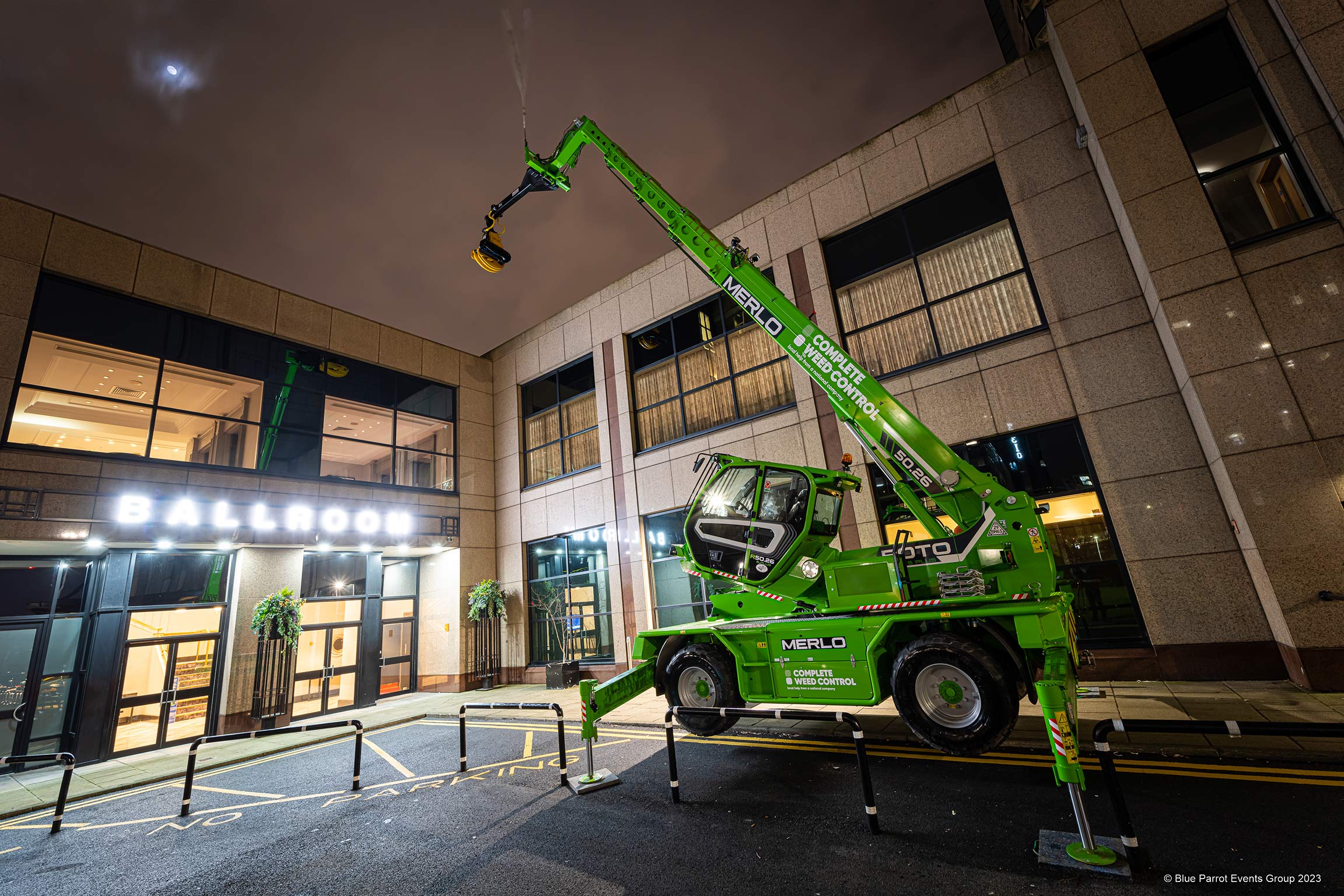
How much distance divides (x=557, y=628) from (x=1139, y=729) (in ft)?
46.8

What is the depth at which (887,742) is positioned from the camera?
6.52 metres

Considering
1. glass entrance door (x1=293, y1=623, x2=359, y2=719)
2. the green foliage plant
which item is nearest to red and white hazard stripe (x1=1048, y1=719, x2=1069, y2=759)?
the green foliage plant

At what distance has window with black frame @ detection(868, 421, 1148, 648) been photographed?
8.89m

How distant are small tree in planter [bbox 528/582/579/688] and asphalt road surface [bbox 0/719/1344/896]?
299 inches

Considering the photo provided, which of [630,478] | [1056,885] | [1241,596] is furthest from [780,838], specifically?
[630,478]

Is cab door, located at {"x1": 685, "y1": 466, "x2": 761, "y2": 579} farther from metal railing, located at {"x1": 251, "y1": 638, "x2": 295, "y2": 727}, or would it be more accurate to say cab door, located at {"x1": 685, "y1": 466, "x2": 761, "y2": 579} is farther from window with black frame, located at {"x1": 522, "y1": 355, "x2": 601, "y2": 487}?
metal railing, located at {"x1": 251, "y1": 638, "x2": 295, "y2": 727}

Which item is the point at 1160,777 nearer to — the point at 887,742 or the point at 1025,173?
the point at 887,742

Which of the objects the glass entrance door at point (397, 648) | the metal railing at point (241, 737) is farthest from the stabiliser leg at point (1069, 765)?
the glass entrance door at point (397, 648)

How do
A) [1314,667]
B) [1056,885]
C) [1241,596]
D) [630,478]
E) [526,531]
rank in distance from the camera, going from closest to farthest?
1. [1056,885]
2. [1314,667]
3. [1241,596]
4. [630,478]
5. [526,531]

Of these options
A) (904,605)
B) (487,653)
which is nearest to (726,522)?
(904,605)

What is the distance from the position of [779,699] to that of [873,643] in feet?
4.26

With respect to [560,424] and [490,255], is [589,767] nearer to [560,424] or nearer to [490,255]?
[490,255]

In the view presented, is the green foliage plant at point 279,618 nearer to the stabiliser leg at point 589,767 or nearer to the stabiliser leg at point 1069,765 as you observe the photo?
the stabiliser leg at point 589,767

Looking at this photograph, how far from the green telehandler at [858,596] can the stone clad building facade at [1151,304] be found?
11.3ft
